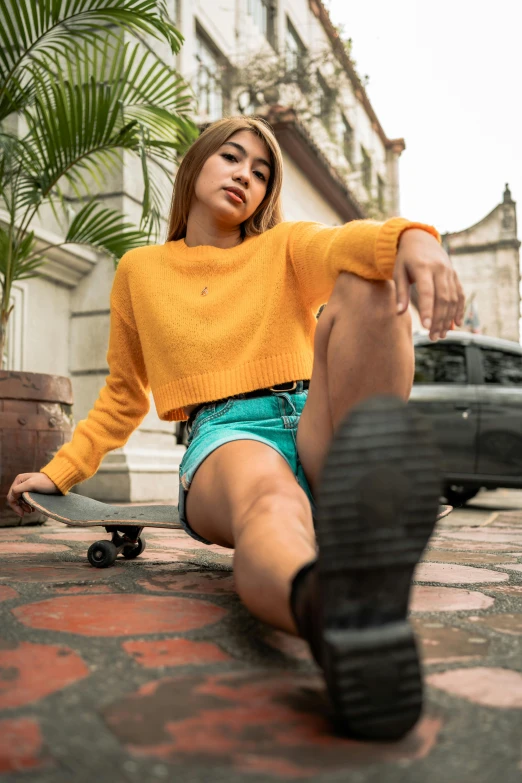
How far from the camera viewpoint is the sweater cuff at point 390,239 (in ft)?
4.07

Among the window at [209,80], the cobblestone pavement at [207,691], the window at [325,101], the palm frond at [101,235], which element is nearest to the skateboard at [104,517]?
the cobblestone pavement at [207,691]

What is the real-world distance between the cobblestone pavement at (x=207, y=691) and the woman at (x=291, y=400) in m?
0.07

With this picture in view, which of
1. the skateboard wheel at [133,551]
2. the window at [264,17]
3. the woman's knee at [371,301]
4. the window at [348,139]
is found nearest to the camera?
the woman's knee at [371,301]

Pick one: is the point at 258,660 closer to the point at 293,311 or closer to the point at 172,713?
the point at 172,713

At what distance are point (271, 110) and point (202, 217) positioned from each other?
668cm

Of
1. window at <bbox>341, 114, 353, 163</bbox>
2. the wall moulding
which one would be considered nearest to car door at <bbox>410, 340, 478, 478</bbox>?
the wall moulding

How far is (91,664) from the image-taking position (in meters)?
1.04

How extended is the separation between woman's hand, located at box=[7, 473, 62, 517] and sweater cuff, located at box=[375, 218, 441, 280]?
3.86 feet

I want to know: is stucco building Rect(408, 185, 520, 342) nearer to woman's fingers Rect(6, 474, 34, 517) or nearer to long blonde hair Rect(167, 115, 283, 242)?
long blonde hair Rect(167, 115, 283, 242)

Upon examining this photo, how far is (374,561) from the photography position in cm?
75

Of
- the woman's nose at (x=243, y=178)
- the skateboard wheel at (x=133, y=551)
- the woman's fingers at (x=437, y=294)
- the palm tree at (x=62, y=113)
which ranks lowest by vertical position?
the skateboard wheel at (x=133, y=551)

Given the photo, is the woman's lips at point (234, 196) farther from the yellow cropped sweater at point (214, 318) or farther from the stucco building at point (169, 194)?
the stucco building at point (169, 194)

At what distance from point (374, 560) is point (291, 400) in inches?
39.0

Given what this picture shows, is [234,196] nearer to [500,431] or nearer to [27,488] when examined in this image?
[27,488]
